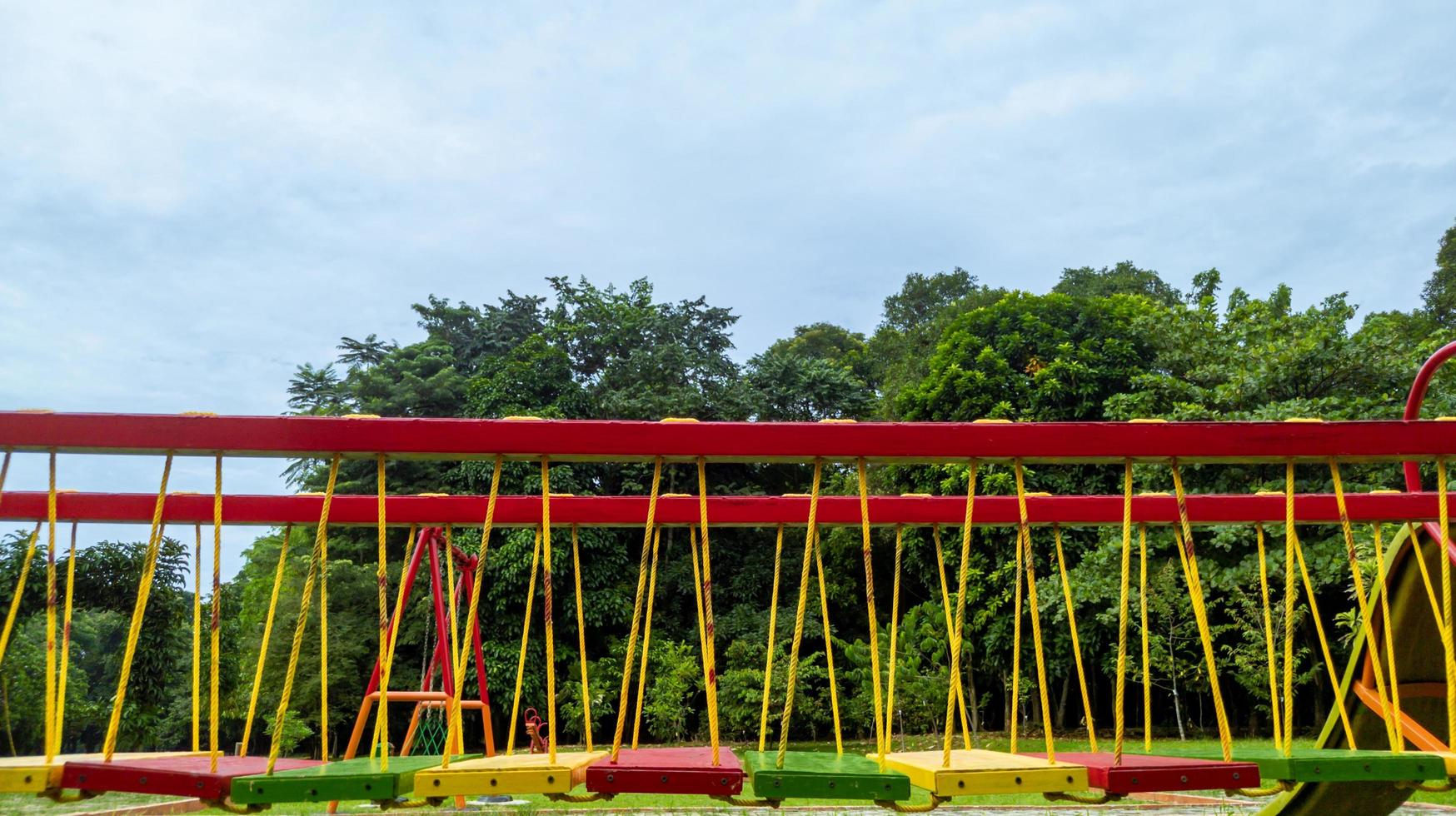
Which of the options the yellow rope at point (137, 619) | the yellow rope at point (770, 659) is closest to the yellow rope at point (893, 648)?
the yellow rope at point (770, 659)

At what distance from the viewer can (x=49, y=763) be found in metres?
2.45

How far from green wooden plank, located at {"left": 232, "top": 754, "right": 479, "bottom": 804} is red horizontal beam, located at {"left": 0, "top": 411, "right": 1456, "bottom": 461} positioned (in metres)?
0.79

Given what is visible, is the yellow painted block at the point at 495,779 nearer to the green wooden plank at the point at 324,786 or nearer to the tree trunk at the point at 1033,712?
the green wooden plank at the point at 324,786

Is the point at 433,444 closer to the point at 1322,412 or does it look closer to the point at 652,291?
the point at 1322,412

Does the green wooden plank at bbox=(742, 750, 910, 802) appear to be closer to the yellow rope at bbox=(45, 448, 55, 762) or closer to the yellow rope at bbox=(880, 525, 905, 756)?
the yellow rope at bbox=(880, 525, 905, 756)

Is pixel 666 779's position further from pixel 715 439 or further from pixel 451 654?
pixel 451 654

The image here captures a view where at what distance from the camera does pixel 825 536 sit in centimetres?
1844

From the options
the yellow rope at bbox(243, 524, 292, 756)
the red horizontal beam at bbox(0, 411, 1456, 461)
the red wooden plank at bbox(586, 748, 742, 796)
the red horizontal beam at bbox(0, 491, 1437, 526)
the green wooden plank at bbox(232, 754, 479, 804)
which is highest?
the red horizontal beam at bbox(0, 411, 1456, 461)

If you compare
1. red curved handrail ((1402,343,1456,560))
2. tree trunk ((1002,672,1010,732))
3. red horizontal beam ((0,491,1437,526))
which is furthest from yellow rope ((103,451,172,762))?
tree trunk ((1002,672,1010,732))

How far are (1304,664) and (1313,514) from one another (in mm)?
11878

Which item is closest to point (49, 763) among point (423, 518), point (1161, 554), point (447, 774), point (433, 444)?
point (447, 774)

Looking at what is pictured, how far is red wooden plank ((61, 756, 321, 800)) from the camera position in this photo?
232 cm

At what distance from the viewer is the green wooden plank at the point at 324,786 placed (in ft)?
7.29

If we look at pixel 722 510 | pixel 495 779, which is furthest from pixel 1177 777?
pixel 722 510
